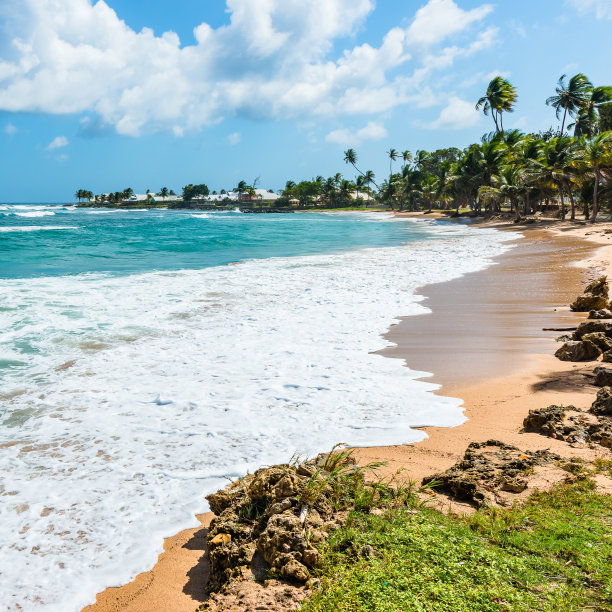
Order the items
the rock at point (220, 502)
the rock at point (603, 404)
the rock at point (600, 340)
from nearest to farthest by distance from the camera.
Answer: the rock at point (220, 502) → the rock at point (603, 404) → the rock at point (600, 340)

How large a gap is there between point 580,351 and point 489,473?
390 cm

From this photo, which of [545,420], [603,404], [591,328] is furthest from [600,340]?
[545,420]

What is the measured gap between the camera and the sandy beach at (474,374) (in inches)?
117

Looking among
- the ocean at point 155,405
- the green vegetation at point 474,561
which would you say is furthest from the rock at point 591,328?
the green vegetation at point 474,561

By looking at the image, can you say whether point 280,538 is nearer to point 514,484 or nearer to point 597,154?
point 514,484

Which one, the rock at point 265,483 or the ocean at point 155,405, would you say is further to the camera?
the ocean at point 155,405

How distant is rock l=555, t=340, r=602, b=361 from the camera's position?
21.4 ft

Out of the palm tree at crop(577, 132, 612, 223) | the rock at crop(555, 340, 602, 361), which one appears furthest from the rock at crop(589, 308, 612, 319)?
the palm tree at crop(577, 132, 612, 223)

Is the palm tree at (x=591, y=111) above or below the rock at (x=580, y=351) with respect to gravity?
above

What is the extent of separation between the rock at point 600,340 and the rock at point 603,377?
1167mm

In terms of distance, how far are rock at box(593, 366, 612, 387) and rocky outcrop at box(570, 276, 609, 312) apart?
179 inches

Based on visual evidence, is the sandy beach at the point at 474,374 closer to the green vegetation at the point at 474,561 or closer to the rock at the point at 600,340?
the rock at the point at 600,340

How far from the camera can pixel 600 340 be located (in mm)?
6699

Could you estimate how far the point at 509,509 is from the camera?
320 cm
